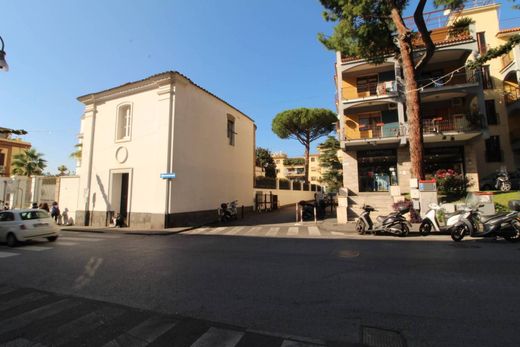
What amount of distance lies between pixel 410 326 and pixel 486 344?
2.25 feet

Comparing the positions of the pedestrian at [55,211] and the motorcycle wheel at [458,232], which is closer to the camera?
the motorcycle wheel at [458,232]

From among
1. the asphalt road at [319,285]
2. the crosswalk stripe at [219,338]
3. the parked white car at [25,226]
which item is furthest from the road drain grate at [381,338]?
the parked white car at [25,226]

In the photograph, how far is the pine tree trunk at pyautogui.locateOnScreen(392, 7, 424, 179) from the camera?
13398 millimetres

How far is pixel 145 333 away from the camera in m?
3.16

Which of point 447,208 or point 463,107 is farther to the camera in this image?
point 463,107

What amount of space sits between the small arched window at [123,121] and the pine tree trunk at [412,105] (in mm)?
15997

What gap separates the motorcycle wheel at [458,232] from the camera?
8.45 meters

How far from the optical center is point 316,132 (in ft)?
109

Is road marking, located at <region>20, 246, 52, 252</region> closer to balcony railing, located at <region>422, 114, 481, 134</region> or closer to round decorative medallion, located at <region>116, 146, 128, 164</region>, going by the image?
round decorative medallion, located at <region>116, 146, 128, 164</region>

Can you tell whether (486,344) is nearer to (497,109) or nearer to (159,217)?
(159,217)

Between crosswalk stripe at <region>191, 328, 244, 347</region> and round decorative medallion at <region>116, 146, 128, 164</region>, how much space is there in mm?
15118

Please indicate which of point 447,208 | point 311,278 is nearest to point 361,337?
point 311,278

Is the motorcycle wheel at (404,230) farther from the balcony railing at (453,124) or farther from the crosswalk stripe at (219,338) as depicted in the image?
the balcony railing at (453,124)

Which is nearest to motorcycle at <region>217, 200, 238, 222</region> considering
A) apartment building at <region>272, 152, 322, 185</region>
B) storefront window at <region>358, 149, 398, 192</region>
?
storefront window at <region>358, 149, 398, 192</region>
